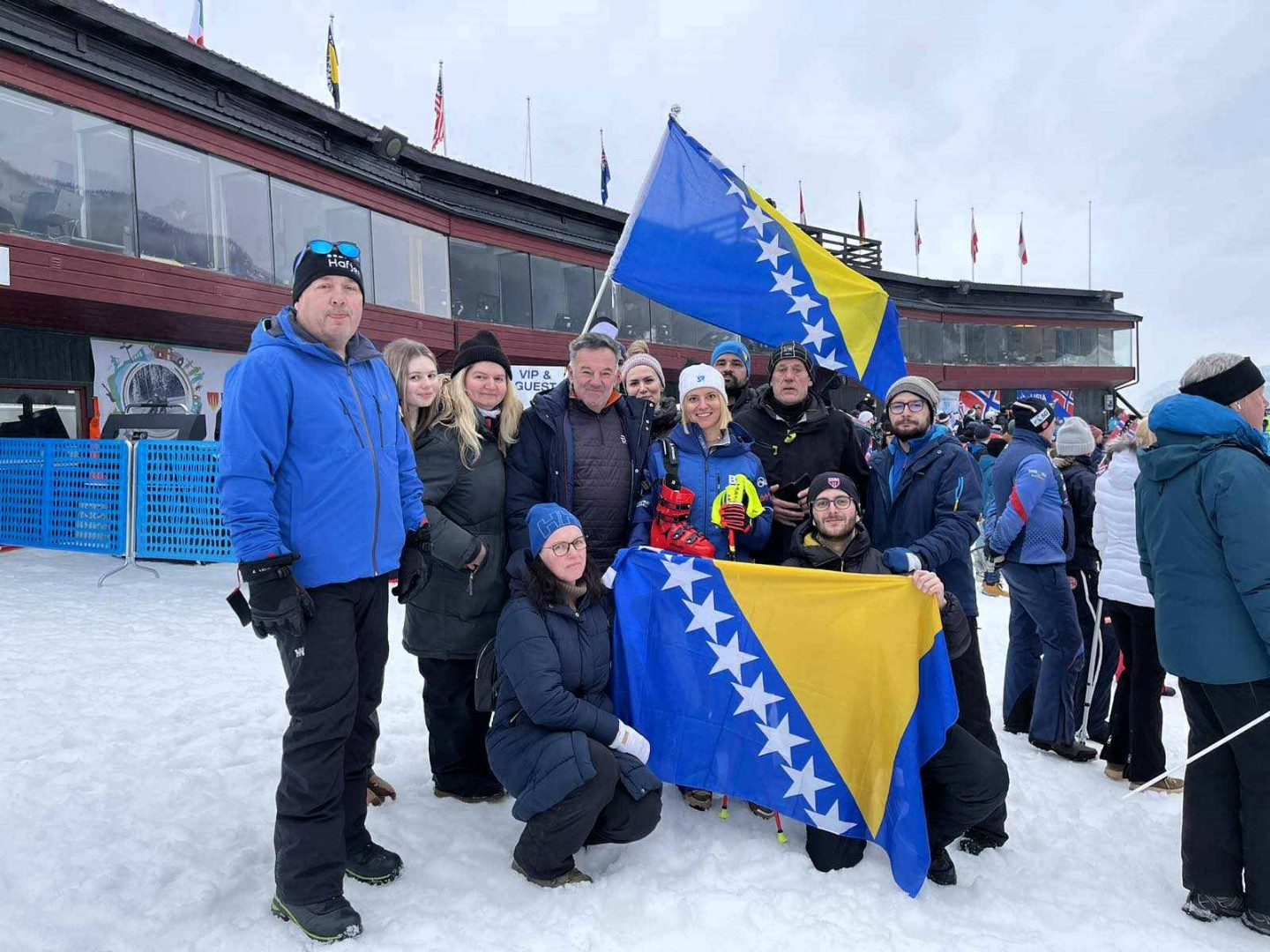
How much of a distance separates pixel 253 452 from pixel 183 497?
6290mm

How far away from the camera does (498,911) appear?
2984 mm

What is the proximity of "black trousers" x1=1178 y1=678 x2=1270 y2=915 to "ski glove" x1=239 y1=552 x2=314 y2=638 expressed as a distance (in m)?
3.58

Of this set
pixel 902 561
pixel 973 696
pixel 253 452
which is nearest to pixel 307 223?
pixel 253 452

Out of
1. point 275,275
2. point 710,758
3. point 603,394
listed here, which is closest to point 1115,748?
point 710,758

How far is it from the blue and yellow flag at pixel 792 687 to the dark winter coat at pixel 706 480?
0.73 feet

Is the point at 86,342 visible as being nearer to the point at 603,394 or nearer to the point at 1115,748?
the point at 603,394

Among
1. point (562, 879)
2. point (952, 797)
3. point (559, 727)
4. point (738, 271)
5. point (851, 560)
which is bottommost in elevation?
point (562, 879)

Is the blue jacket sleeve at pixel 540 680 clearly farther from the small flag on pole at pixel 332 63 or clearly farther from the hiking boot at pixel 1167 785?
the small flag on pole at pixel 332 63

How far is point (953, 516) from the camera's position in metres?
3.79

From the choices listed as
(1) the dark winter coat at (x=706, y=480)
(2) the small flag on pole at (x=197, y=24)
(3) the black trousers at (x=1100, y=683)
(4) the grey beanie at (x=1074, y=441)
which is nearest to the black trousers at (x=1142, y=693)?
(3) the black trousers at (x=1100, y=683)

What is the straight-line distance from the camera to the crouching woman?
3129mm

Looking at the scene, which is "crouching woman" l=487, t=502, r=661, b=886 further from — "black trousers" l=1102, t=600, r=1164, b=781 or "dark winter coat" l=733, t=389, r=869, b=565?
"black trousers" l=1102, t=600, r=1164, b=781

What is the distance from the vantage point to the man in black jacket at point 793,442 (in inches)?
163

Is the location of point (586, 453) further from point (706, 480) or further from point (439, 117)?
point (439, 117)
